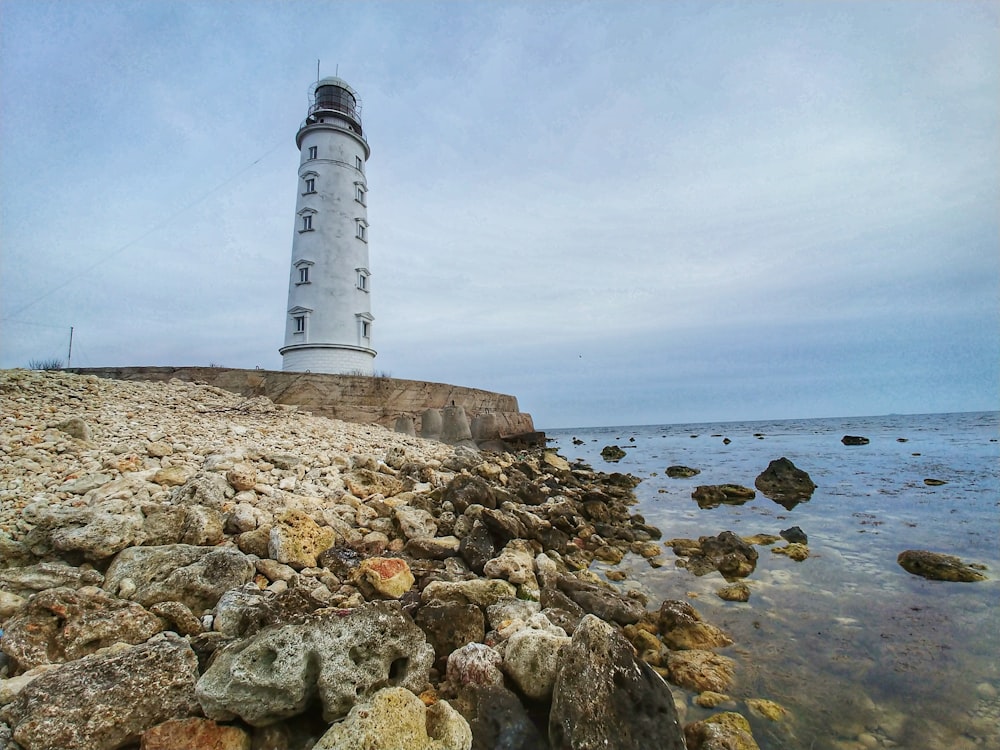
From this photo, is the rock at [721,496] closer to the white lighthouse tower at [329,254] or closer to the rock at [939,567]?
the rock at [939,567]

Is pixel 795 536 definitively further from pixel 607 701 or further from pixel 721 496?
pixel 607 701

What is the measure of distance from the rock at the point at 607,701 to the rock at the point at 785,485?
9444 millimetres

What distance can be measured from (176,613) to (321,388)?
10.5m

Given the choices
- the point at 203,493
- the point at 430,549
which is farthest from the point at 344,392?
the point at 430,549

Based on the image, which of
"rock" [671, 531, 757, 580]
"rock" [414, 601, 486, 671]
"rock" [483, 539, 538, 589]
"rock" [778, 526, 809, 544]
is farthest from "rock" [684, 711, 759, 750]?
"rock" [778, 526, 809, 544]

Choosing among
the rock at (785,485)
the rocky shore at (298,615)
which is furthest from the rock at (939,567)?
the rock at (785,485)

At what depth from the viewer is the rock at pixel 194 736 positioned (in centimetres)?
206

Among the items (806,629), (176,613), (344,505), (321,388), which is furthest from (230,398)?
(806,629)

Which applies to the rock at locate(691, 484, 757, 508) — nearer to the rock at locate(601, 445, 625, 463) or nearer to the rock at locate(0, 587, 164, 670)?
the rock at locate(0, 587, 164, 670)

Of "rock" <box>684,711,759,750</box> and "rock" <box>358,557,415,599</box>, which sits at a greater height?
"rock" <box>358,557,415,599</box>

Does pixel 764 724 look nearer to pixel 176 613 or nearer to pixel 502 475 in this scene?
pixel 176 613

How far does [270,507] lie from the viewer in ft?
15.1

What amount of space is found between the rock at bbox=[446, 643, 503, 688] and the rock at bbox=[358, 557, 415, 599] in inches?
41.5

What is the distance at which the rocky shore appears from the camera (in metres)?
2.18
